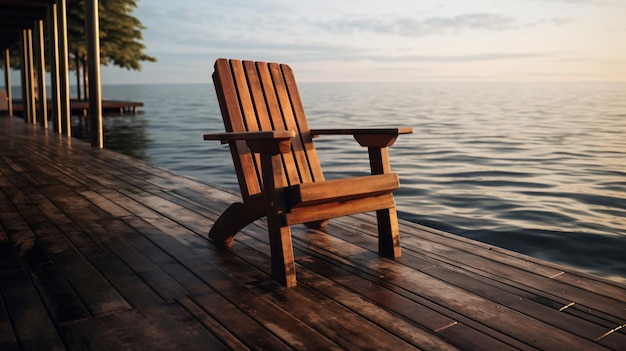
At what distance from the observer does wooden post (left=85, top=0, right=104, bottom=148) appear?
779 centimetres

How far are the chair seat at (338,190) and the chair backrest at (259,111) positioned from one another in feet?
1.56

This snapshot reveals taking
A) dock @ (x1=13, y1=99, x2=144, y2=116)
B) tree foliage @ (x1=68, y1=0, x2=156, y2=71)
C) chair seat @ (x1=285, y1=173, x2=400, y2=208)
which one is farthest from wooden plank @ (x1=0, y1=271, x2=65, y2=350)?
tree foliage @ (x1=68, y1=0, x2=156, y2=71)

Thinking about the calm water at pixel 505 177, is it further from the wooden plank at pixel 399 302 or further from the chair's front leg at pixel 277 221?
the chair's front leg at pixel 277 221

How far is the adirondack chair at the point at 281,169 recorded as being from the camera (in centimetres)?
228

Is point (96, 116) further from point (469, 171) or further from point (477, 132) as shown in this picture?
point (477, 132)

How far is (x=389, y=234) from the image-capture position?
2684 mm

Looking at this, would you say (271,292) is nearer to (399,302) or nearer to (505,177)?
(399,302)

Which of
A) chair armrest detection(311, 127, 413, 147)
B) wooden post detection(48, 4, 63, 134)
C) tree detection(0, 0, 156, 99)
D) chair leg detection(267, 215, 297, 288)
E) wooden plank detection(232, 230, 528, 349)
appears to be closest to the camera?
wooden plank detection(232, 230, 528, 349)

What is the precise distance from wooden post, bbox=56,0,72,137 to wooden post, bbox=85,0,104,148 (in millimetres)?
1771

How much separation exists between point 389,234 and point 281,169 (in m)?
0.70

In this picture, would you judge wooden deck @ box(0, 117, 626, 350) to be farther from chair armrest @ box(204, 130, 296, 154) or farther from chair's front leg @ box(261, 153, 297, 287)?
chair armrest @ box(204, 130, 296, 154)

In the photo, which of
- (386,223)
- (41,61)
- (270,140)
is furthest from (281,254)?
(41,61)

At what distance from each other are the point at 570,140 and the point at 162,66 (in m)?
67.3

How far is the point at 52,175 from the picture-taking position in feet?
17.4
